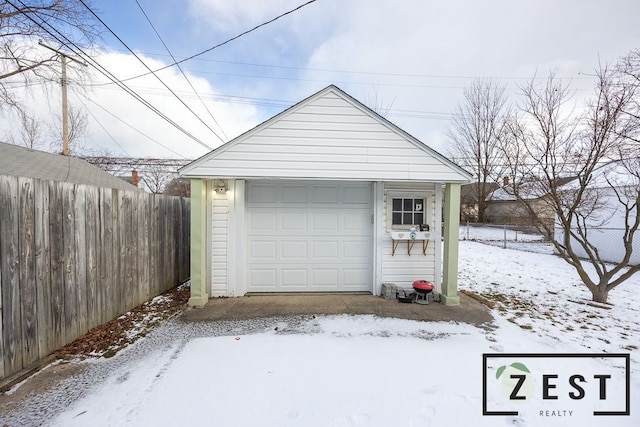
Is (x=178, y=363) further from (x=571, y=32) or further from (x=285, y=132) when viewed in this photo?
(x=571, y=32)

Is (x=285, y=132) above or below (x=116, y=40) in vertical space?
below

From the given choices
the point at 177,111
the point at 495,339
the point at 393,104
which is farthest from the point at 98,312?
the point at 393,104

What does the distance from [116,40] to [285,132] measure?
436cm

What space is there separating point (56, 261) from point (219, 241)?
2241mm

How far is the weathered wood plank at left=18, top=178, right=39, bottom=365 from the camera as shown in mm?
2570

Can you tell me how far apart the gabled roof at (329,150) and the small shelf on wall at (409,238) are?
105cm

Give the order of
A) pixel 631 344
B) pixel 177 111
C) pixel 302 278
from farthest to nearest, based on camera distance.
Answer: pixel 177 111 → pixel 302 278 → pixel 631 344

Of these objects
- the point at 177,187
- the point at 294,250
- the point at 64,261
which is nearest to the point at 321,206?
the point at 294,250

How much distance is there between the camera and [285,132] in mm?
4426

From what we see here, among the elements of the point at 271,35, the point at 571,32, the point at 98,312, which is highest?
the point at 271,35

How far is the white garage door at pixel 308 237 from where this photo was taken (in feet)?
16.9

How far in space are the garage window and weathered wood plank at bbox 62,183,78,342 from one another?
16.0ft

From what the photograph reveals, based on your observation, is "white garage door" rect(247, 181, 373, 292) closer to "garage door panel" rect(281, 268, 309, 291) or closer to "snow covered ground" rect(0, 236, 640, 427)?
"garage door panel" rect(281, 268, 309, 291)

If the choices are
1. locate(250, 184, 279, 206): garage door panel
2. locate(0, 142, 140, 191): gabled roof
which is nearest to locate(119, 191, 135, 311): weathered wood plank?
locate(250, 184, 279, 206): garage door panel
